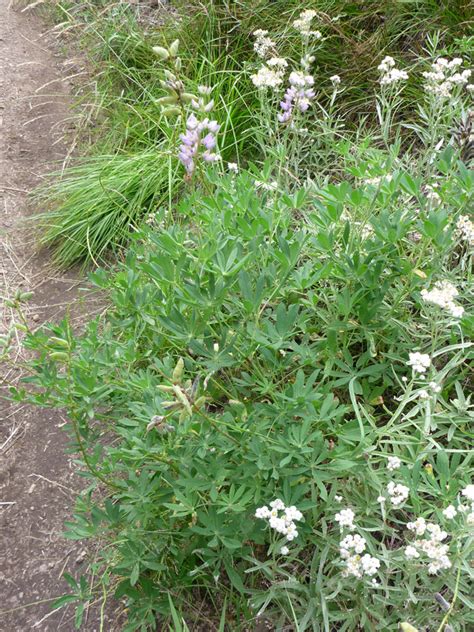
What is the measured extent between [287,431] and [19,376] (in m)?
1.90

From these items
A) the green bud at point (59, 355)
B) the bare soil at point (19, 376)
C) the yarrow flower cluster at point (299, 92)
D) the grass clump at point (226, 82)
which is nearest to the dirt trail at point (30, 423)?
the bare soil at point (19, 376)

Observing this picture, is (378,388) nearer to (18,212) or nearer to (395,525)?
(395,525)

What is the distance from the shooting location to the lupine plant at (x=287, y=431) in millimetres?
1492

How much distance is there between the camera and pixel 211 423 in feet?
4.89

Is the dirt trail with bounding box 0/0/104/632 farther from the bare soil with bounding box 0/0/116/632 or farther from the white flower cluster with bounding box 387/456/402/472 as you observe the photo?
the white flower cluster with bounding box 387/456/402/472

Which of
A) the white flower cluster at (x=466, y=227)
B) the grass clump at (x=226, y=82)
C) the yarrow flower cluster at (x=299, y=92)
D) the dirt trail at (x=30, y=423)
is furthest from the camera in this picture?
the grass clump at (x=226, y=82)

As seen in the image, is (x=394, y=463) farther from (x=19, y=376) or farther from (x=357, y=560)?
(x=19, y=376)

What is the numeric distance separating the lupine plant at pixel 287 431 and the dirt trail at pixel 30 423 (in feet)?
1.02

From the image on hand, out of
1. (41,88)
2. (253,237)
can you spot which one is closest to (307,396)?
(253,237)

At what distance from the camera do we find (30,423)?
9.09 ft

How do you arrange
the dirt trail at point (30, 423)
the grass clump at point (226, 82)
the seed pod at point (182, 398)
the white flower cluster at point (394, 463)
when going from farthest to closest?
the grass clump at point (226, 82) → the dirt trail at point (30, 423) → the white flower cluster at point (394, 463) → the seed pod at point (182, 398)

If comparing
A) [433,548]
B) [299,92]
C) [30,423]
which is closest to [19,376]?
[30,423]

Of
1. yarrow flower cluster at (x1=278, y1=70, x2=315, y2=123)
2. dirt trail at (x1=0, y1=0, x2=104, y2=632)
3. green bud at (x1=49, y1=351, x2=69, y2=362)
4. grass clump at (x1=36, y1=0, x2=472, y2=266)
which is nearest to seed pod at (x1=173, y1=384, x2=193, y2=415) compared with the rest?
green bud at (x1=49, y1=351, x2=69, y2=362)

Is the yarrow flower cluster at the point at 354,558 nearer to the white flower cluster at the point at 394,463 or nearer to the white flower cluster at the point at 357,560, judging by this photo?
the white flower cluster at the point at 357,560
